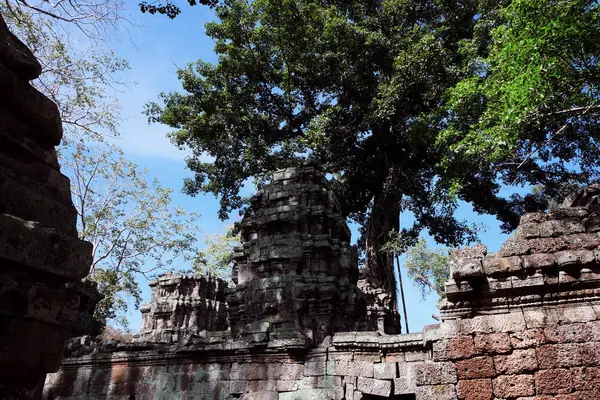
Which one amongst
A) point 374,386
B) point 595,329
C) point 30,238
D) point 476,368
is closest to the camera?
point 30,238

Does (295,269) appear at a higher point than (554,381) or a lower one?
higher

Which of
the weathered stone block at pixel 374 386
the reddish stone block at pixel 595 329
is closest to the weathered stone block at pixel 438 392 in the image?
the reddish stone block at pixel 595 329

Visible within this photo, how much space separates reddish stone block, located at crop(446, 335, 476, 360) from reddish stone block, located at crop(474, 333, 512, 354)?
0.06m

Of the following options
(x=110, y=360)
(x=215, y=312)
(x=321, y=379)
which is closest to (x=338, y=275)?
(x=321, y=379)

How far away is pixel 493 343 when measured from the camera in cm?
491

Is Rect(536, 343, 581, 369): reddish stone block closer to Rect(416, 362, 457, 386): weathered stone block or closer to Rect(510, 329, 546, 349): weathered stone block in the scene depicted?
Rect(510, 329, 546, 349): weathered stone block

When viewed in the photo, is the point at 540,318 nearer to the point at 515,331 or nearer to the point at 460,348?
the point at 515,331

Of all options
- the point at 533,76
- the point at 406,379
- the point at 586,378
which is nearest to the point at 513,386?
the point at 586,378

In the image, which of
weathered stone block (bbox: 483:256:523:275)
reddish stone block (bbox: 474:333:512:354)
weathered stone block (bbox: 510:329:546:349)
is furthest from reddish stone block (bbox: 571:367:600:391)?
weathered stone block (bbox: 483:256:523:275)

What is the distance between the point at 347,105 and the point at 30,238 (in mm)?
16256

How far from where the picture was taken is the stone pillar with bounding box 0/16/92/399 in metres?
2.52

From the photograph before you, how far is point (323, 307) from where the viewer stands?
8.83m

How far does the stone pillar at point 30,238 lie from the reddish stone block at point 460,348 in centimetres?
375

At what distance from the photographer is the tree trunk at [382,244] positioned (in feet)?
54.3
